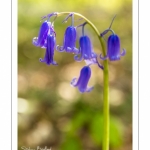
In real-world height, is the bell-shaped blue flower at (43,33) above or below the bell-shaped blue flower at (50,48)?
above

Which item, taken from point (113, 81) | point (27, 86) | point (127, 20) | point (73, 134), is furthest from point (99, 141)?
point (127, 20)

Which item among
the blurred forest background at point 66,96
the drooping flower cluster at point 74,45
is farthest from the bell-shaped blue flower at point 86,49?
the blurred forest background at point 66,96

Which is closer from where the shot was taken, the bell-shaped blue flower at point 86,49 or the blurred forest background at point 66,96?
the bell-shaped blue flower at point 86,49

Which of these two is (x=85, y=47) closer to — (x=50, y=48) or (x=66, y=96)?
(x=50, y=48)

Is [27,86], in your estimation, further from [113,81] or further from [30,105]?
[113,81]

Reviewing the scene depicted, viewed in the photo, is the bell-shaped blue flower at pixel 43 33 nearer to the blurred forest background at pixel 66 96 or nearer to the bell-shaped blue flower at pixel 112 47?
the blurred forest background at pixel 66 96

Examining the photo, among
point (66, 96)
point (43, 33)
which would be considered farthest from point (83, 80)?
point (43, 33)
